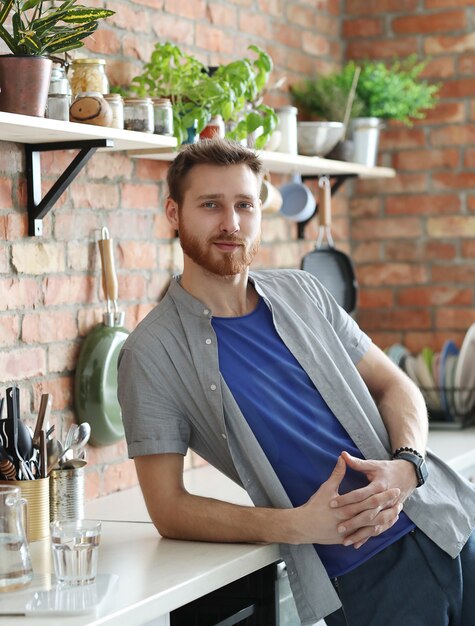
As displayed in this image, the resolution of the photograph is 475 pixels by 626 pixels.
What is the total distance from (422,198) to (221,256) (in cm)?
190

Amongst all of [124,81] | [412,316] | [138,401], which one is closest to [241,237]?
[138,401]

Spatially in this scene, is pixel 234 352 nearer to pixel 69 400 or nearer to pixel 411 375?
pixel 69 400

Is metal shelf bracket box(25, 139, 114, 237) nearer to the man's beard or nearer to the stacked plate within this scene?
the man's beard

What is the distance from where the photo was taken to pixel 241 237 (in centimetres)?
224

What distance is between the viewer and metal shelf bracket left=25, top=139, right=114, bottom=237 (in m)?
2.44

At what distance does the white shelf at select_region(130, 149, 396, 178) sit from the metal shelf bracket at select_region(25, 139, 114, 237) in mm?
323

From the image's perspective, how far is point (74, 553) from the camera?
184 centimetres

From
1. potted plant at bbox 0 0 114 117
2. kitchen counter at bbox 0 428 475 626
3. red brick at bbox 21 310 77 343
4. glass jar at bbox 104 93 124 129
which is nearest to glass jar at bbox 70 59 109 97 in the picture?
glass jar at bbox 104 93 124 129

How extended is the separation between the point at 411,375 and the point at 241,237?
161 cm

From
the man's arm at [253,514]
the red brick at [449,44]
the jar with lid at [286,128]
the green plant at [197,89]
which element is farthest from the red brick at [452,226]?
the man's arm at [253,514]

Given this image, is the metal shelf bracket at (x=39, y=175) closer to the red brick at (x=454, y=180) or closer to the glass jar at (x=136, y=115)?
the glass jar at (x=136, y=115)

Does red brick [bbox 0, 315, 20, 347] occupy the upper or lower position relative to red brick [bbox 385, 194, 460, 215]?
lower

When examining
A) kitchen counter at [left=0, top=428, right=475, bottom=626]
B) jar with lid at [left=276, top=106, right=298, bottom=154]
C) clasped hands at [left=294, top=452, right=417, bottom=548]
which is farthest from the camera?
jar with lid at [left=276, top=106, right=298, bottom=154]

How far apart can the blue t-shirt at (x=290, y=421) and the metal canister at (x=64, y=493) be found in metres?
0.40
